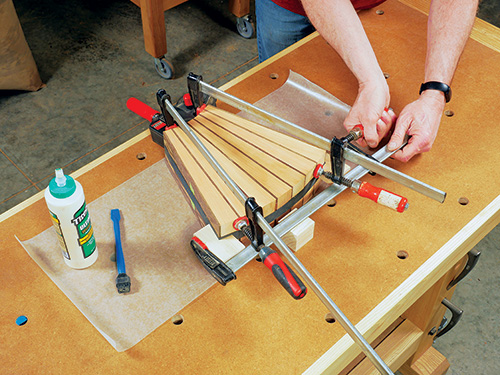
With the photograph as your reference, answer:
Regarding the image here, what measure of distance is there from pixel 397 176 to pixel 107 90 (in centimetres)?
240

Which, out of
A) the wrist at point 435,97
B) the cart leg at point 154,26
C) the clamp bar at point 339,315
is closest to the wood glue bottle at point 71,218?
the clamp bar at point 339,315

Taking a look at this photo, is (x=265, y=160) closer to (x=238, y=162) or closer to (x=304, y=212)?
(x=238, y=162)

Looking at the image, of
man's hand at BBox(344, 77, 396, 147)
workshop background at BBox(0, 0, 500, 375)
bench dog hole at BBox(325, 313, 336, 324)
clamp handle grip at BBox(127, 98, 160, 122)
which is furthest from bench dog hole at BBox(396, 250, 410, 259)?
workshop background at BBox(0, 0, 500, 375)

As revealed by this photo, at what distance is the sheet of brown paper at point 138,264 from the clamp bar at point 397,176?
0.44 meters

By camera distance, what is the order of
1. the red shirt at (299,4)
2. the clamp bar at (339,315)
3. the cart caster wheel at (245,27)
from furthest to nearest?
the cart caster wheel at (245,27)
the red shirt at (299,4)
the clamp bar at (339,315)

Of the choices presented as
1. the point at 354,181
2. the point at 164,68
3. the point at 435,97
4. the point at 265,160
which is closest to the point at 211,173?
the point at 265,160

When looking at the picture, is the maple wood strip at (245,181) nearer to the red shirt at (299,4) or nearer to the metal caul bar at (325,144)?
the metal caul bar at (325,144)

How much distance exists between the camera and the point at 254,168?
141 cm

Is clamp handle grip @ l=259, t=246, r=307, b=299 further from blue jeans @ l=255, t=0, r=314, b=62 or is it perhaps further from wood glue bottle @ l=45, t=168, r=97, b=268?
blue jeans @ l=255, t=0, r=314, b=62

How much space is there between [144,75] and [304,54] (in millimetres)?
1716

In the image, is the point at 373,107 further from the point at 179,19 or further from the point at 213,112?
the point at 179,19

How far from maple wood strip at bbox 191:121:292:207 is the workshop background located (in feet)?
4.69

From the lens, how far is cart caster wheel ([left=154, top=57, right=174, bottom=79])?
324 cm

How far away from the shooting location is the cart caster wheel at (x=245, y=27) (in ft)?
11.5
